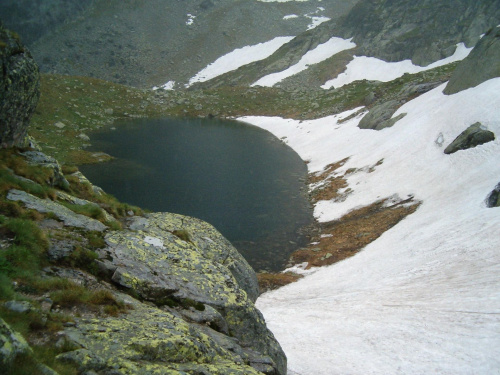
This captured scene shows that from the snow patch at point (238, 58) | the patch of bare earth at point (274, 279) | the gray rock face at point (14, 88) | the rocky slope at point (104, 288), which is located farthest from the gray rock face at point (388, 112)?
the snow patch at point (238, 58)

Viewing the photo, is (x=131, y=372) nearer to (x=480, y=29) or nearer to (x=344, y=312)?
(x=344, y=312)

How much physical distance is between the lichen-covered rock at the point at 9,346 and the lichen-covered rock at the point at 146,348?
38.6 inches

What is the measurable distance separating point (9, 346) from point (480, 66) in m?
43.1

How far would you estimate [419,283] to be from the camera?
15562 millimetres

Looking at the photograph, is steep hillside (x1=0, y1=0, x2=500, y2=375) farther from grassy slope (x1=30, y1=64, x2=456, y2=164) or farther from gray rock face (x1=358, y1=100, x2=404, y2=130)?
grassy slope (x1=30, y1=64, x2=456, y2=164)

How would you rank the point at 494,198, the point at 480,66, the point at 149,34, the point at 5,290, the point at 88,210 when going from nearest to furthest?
the point at 5,290, the point at 88,210, the point at 494,198, the point at 480,66, the point at 149,34

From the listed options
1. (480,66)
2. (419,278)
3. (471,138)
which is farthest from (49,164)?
(480,66)

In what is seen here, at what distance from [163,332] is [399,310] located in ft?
34.0

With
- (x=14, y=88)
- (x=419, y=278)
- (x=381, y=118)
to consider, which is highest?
(x=381, y=118)

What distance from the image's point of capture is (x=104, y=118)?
249ft

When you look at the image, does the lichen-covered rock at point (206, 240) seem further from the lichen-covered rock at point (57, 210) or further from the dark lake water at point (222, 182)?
the dark lake water at point (222, 182)

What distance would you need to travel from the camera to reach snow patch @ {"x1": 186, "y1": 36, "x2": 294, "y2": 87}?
13412 cm

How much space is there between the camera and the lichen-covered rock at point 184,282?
9.57 meters

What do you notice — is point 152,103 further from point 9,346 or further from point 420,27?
point 9,346
